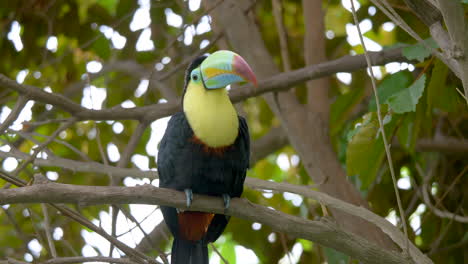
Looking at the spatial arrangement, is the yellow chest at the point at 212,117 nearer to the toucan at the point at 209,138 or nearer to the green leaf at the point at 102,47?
the toucan at the point at 209,138

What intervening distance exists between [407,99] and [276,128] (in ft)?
6.49

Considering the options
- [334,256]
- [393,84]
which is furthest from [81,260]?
[393,84]

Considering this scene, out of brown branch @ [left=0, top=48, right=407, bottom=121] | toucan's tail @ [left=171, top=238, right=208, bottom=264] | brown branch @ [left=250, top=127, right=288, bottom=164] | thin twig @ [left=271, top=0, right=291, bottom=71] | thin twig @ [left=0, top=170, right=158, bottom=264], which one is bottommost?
thin twig @ [left=0, top=170, right=158, bottom=264]

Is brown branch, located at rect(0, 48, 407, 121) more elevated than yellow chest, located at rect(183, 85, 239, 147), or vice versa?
brown branch, located at rect(0, 48, 407, 121)

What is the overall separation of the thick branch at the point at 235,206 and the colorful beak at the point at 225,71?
1.83 ft

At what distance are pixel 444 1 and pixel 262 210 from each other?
102 centimetres

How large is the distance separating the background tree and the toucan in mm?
189

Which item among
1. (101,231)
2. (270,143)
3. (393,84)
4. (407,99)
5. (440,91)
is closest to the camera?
(101,231)

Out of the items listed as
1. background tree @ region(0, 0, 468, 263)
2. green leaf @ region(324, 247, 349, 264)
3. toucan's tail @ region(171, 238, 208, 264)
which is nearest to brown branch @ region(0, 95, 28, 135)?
background tree @ region(0, 0, 468, 263)

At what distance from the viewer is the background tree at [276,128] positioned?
2535mm

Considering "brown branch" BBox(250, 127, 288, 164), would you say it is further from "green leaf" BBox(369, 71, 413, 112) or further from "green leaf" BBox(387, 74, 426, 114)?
"green leaf" BBox(387, 74, 426, 114)

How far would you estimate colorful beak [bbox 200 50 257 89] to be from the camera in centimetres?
291

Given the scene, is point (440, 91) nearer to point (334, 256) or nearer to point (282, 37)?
point (334, 256)

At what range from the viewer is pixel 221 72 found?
9.77 feet
